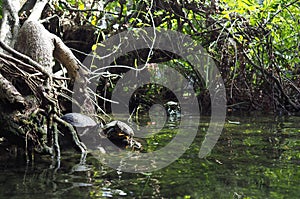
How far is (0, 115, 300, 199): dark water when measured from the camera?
1254 mm

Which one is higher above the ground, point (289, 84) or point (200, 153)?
point (289, 84)

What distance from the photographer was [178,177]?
1477 mm

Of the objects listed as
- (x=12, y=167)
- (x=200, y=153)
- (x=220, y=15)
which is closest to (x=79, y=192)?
(x=12, y=167)

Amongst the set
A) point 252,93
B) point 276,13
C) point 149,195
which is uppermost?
point 276,13

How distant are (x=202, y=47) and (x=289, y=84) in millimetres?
1191

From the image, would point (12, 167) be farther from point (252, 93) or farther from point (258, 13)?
point (252, 93)

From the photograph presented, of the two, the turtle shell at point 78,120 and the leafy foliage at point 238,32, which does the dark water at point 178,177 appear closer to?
the turtle shell at point 78,120

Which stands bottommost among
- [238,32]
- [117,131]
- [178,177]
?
[178,177]

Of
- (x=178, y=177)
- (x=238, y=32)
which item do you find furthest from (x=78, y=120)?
(x=238, y=32)

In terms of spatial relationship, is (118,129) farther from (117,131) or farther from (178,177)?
(178,177)

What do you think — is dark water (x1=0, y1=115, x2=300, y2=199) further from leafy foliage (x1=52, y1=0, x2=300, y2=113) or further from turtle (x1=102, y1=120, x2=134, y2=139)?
leafy foliage (x1=52, y1=0, x2=300, y2=113)

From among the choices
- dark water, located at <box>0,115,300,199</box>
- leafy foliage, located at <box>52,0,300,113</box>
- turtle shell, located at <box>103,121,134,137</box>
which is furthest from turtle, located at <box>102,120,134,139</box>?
leafy foliage, located at <box>52,0,300,113</box>

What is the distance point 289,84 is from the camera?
474 cm

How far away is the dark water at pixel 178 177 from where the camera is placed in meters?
1.25
